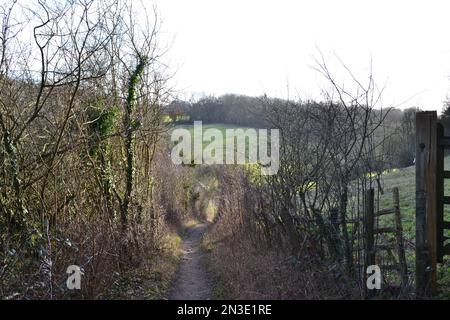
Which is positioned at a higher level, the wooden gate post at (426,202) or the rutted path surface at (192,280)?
the wooden gate post at (426,202)

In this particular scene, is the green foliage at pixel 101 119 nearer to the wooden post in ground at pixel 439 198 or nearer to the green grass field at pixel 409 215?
the green grass field at pixel 409 215

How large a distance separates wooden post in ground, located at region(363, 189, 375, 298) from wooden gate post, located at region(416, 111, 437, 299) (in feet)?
2.04

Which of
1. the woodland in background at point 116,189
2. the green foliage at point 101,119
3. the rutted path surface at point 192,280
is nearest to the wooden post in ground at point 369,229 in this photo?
the woodland in background at point 116,189

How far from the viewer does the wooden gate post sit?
5.68 meters

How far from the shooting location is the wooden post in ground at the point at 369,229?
615cm

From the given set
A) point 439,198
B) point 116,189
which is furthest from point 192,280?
point 439,198

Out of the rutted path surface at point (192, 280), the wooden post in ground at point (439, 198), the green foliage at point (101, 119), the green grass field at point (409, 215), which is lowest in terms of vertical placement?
the rutted path surface at point (192, 280)

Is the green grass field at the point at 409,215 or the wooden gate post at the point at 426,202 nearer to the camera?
the wooden gate post at the point at 426,202

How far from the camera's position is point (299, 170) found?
9.04m

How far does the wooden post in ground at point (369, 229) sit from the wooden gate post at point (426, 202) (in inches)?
24.5

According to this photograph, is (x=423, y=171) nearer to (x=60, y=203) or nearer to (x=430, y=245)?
(x=430, y=245)

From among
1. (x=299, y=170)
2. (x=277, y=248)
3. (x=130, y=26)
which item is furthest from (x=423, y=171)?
(x=130, y=26)
